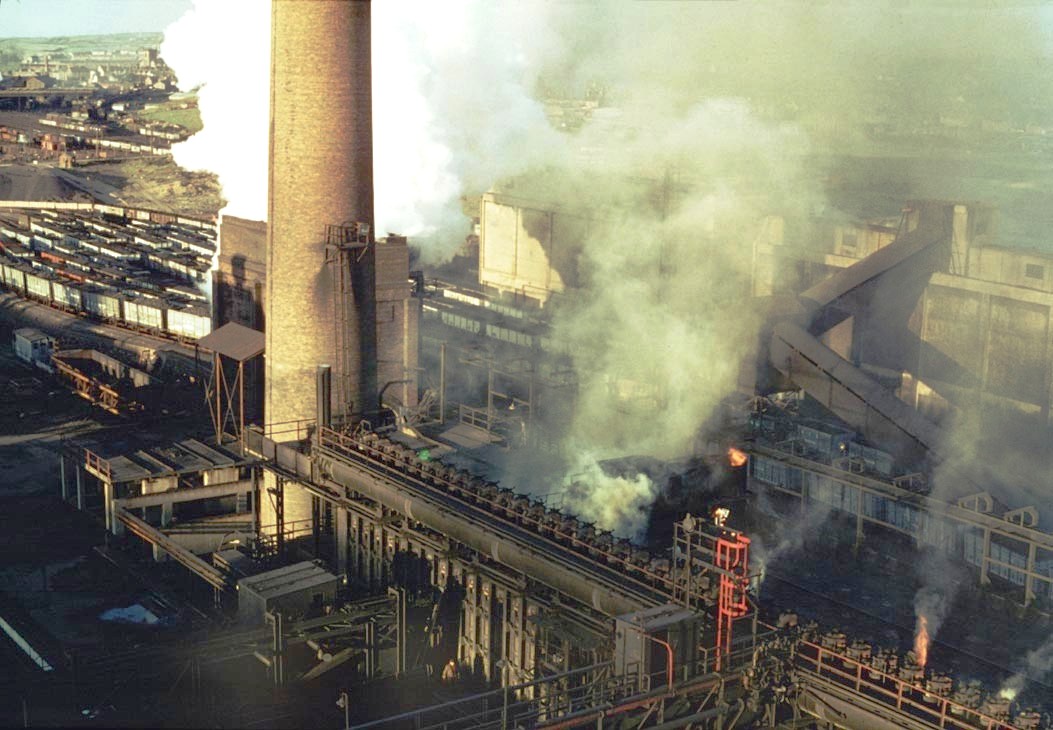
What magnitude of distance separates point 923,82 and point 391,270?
4385cm

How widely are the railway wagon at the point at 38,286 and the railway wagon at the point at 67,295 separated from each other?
1.61 feet

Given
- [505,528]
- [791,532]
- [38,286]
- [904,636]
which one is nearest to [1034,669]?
[904,636]

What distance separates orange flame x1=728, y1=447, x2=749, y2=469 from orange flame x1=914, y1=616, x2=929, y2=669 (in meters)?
6.04

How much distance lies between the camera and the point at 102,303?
147 ft

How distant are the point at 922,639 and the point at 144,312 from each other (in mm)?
29780

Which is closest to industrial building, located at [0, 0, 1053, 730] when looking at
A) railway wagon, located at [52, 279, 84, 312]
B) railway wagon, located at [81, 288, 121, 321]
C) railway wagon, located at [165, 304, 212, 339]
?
railway wagon, located at [165, 304, 212, 339]

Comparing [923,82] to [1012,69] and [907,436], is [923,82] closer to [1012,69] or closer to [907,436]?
[1012,69]

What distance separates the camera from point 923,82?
65.7 metres

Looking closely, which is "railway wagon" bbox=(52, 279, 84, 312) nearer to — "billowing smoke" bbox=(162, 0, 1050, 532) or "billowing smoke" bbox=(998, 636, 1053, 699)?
"billowing smoke" bbox=(162, 0, 1050, 532)

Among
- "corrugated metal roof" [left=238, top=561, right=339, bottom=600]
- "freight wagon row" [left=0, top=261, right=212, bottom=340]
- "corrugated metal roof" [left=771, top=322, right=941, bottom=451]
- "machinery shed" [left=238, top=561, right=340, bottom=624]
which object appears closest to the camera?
"machinery shed" [left=238, top=561, right=340, bottom=624]

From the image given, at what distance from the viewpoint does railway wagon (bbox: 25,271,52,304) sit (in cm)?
4788

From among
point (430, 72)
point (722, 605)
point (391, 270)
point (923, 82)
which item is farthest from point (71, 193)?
point (722, 605)

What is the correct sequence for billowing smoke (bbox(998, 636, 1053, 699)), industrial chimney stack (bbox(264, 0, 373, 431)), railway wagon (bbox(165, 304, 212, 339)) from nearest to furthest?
billowing smoke (bbox(998, 636, 1053, 699)) < industrial chimney stack (bbox(264, 0, 373, 431)) < railway wagon (bbox(165, 304, 212, 339))

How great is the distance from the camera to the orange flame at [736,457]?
90.4ft
